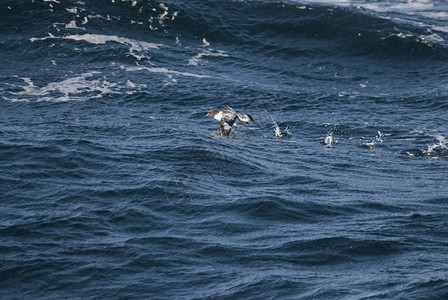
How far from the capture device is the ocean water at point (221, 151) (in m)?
18.2

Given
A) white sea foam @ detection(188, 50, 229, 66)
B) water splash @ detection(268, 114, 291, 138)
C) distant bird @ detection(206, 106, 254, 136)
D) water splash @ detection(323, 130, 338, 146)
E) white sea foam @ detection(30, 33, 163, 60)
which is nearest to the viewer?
distant bird @ detection(206, 106, 254, 136)

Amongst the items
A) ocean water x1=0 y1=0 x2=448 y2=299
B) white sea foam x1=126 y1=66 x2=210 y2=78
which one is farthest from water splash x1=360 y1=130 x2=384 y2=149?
white sea foam x1=126 y1=66 x2=210 y2=78

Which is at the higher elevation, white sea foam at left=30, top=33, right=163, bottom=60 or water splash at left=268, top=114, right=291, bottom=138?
white sea foam at left=30, top=33, right=163, bottom=60

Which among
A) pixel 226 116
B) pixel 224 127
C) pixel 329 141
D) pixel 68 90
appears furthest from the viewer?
pixel 68 90

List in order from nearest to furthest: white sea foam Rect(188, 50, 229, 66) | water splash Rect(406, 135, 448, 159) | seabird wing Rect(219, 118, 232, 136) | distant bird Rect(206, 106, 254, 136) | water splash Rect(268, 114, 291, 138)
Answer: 1. distant bird Rect(206, 106, 254, 136)
2. water splash Rect(406, 135, 448, 159)
3. seabird wing Rect(219, 118, 232, 136)
4. water splash Rect(268, 114, 291, 138)
5. white sea foam Rect(188, 50, 229, 66)

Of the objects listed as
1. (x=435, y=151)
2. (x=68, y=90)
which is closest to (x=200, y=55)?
(x=68, y=90)

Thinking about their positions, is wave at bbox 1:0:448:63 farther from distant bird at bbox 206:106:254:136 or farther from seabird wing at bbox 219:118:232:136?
distant bird at bbox 206:106:254:136

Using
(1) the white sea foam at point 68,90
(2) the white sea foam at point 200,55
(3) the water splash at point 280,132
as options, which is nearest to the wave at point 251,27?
(2) the white sea foam at point 200,55

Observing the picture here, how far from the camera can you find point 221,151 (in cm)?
2789

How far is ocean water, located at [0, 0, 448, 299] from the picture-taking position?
719 inches

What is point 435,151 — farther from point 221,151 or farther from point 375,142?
point 221,151

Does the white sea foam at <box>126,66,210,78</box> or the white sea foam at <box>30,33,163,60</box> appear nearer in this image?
the white sea foam at <box>126,66,210,78</box>

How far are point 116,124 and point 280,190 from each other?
32.5 feet

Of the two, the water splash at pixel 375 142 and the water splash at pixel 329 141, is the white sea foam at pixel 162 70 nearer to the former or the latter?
the water splash at pixel 329 141
